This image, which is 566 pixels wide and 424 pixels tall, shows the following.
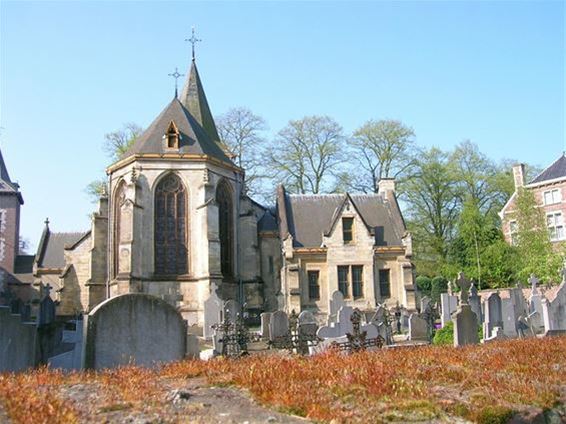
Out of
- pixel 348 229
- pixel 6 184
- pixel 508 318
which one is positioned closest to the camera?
pixel 508 318

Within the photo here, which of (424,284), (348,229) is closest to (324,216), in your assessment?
(348,229)

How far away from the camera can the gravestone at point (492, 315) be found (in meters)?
18.9

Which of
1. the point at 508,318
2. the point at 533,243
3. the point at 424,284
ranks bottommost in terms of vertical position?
the point at 508,318

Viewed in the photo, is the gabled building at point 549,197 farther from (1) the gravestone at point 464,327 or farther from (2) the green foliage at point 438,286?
(1) the gravestone at point 464,327

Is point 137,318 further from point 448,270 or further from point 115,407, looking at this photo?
point 448,270

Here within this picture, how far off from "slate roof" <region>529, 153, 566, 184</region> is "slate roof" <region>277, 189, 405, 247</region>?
19949 millimetres

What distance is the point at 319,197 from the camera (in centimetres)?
3575

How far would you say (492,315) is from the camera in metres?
19.4

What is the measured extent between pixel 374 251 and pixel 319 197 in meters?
5.67

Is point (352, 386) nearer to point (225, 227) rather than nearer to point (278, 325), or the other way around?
point (278, 325)

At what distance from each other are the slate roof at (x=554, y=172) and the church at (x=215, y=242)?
1938 cm

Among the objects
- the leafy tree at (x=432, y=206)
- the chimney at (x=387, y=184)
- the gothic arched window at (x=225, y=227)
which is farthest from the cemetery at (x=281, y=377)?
the leafy tree at (x=432, y=206)

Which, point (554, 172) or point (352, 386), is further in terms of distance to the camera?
point (554, 172)

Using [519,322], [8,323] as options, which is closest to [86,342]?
[8,323]
